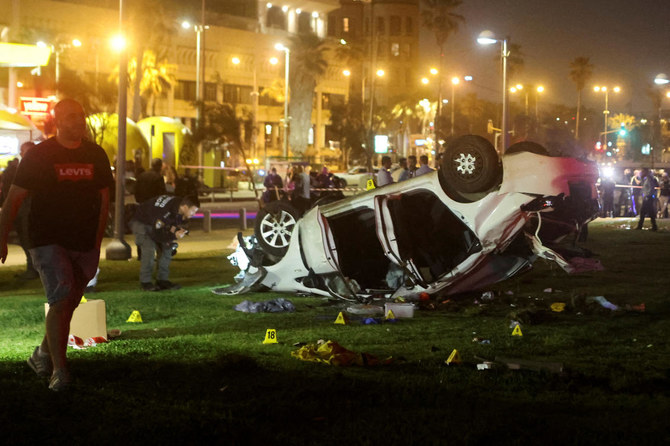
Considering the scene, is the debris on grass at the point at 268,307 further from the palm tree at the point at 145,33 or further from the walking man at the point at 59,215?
the palm tree at the point at 145,33

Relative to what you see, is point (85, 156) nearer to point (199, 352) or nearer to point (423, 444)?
point (199, 352)

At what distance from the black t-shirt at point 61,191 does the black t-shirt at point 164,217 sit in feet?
17.6

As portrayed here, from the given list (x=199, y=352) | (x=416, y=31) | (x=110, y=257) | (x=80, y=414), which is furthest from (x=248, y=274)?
(x=416, y=31)

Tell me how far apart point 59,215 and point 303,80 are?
240 feet

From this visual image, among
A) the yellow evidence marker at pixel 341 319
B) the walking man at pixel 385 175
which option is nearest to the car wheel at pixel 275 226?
the yellow evidence marker at pixel 341 319

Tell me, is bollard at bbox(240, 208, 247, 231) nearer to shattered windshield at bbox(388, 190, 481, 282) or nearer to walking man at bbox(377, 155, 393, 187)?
walking man at bbox(377, 155, 393, 187)

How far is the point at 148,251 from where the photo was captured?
1170cm

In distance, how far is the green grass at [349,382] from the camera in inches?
185

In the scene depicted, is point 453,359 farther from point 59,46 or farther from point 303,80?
point 303,80

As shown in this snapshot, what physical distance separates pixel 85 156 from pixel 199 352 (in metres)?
1.97

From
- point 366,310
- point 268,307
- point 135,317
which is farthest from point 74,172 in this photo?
point 366,310

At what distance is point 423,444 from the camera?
449 centimetres

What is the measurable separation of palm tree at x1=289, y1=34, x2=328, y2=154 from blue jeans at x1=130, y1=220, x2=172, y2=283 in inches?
2543

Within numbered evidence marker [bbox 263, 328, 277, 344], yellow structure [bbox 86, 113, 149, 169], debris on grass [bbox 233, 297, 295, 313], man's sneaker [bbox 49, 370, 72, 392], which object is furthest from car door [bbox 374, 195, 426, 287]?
yellow structure [bbox 86, 113, 149, 169]
